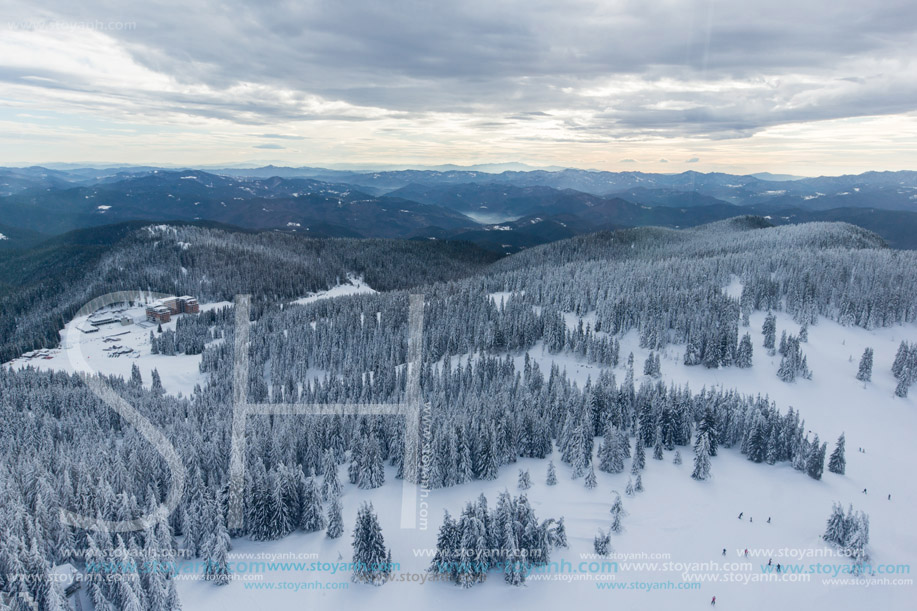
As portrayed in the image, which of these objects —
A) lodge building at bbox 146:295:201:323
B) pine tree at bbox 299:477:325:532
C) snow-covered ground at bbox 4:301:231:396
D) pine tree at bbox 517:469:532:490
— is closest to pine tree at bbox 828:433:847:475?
pine tree at bbox 517:469:532:490

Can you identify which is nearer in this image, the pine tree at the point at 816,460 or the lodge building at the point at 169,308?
the pine tree at the point at 816,460

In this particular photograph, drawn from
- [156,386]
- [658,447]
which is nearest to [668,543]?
[658,447]

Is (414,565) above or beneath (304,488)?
beneath

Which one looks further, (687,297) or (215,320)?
(215,320)

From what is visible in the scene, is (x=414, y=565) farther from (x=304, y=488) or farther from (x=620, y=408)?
(x=620, y=408)

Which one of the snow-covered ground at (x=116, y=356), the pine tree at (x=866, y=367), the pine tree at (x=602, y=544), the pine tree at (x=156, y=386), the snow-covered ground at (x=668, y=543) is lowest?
the snow-covered ground at (x=116, y=356)

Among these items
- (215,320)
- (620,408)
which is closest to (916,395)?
(620,408)

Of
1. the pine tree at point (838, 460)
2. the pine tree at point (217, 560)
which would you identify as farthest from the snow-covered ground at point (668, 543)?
the pine tree at point (838, 460)

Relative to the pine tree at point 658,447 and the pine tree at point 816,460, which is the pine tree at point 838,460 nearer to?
the pine tree at point 816,460
